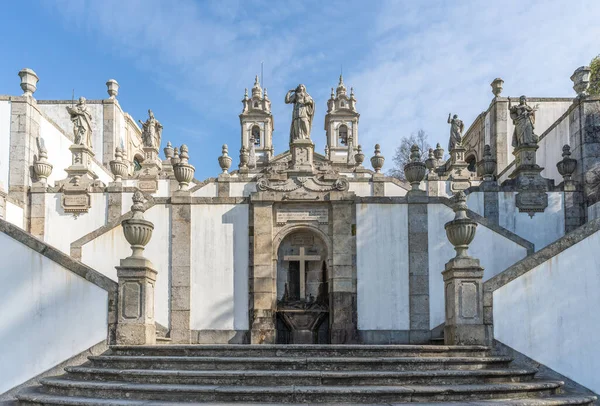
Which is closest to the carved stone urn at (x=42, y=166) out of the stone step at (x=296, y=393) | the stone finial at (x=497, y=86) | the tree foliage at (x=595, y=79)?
the stone step at (x=296, y=393)

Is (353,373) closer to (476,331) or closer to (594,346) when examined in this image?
(476,331)

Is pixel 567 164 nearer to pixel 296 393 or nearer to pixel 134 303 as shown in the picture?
pixel 296 393

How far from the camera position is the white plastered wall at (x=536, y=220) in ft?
45.7

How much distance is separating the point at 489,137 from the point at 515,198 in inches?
478

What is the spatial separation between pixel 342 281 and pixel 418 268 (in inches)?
65.9

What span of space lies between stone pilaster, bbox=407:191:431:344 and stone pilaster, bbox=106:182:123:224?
7626mm

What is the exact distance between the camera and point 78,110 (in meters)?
17.7

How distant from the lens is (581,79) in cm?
1628

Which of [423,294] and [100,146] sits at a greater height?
[100,146]

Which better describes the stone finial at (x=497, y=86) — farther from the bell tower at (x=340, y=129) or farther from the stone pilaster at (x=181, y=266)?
the bell tower at (x=340, y=129)

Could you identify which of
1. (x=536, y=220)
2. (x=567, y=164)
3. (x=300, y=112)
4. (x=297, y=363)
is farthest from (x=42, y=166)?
(x=567, y=164)

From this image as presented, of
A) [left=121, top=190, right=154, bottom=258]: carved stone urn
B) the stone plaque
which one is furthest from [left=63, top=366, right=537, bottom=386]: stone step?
the stone plaque

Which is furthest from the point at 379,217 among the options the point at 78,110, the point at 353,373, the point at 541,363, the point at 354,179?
the point at 78,110

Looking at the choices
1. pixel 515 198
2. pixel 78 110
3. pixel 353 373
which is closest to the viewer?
pixel 353 373
